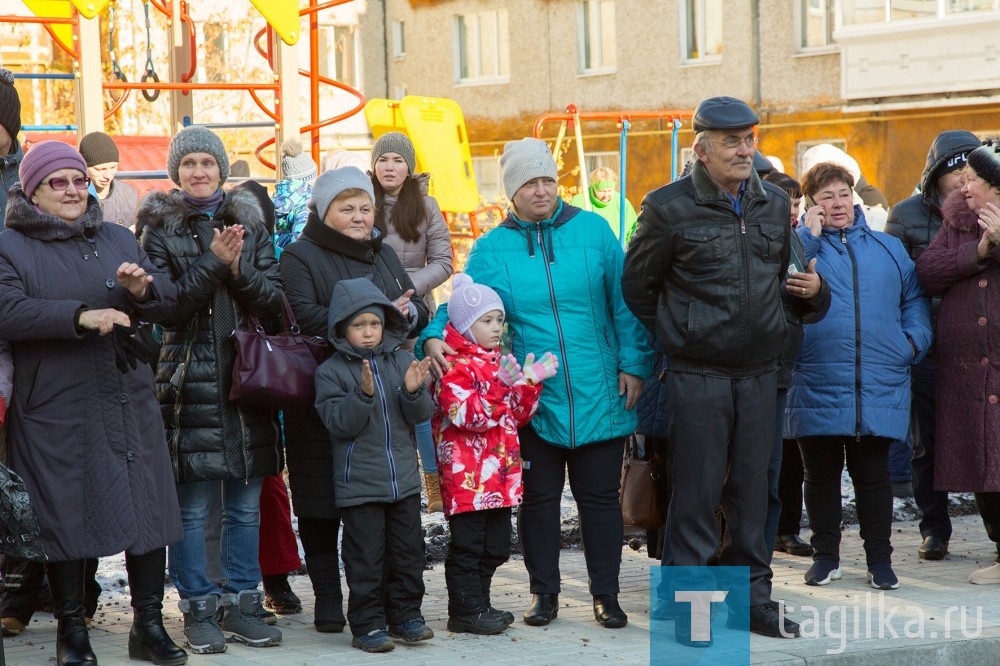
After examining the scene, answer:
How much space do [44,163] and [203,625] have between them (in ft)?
6.07

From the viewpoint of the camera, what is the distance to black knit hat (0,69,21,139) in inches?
226

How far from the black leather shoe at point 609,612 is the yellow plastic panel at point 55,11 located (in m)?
7.15

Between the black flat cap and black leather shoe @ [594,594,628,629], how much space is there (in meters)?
1.96

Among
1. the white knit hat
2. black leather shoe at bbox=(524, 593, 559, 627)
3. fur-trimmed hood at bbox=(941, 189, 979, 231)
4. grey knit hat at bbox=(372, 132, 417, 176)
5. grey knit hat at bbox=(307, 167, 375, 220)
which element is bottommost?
black leather shoe at bbox=(524, 593, 559, 627)

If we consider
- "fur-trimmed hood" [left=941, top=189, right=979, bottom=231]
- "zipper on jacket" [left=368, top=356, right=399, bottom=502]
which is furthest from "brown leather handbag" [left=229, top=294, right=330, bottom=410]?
"fur-trimmed hood" [left=941, top=189, right=979, bottom=231]

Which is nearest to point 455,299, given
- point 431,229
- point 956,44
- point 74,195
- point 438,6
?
point 74,195

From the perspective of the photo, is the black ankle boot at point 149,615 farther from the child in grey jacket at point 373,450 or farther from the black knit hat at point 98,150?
the black knit hat at point 98,150

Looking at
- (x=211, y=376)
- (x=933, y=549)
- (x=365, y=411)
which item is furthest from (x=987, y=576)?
(x=211, y=376)

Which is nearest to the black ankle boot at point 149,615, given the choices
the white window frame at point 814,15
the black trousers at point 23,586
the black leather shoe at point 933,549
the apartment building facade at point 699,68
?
the black trousers at point 23,586

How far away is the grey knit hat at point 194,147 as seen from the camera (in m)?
5.75

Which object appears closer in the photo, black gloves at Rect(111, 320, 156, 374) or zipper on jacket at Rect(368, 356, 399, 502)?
black gloves at Rect(111, 320, 156, 374)

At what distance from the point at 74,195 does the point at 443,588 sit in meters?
2.63

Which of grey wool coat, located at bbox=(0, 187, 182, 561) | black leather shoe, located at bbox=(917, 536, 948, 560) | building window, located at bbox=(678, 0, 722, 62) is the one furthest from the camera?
building window, located at bbox=(678, 0, 722, 62)

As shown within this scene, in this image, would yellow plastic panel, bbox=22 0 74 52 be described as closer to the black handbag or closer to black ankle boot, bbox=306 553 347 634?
black ankle boot, bbox=306 553 347 634
